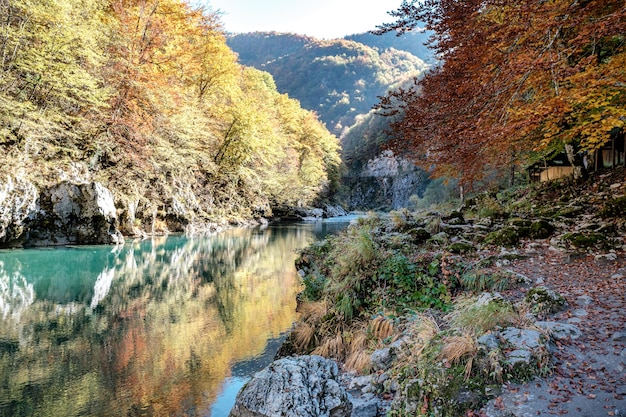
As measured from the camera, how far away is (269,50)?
520 ft

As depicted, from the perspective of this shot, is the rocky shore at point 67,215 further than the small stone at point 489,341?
Yes

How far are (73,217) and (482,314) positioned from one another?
17694 mm

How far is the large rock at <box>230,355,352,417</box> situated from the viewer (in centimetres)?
329

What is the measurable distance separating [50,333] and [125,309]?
5.83 feet

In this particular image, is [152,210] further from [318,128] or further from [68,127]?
[318,128]

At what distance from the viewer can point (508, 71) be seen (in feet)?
15.8

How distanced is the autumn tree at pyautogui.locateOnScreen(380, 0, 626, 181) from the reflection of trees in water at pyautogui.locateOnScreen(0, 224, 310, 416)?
202 inches

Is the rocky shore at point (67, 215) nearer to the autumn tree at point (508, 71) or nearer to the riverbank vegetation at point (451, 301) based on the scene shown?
the riverbank vegetation at point (451, 301)

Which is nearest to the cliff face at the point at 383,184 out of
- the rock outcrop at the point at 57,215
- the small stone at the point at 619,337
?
the rock outcrop at the point at 57,215

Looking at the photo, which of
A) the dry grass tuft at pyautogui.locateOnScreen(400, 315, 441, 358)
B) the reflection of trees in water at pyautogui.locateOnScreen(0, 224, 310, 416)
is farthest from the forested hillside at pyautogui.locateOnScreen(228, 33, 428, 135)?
the dry grass tuft at pyautogui.locateOnScreen(400, 315, 441, 358)

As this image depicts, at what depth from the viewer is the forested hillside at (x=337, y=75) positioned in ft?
391

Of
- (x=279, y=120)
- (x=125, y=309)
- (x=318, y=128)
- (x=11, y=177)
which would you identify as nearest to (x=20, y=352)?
(x=125, y=309)

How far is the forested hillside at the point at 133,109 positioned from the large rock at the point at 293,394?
15.8 meters

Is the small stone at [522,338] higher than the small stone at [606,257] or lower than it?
lower
